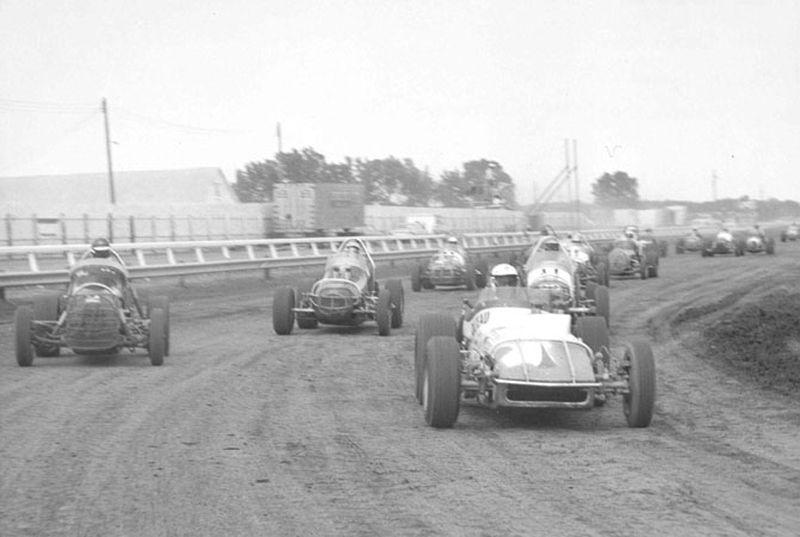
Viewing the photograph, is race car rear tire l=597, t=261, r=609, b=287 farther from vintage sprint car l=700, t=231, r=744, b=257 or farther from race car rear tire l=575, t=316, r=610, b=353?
vintage sprint car l=700, t=231, r=744, b=257

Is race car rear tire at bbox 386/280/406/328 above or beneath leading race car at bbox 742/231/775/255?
above

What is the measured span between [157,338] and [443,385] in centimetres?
623

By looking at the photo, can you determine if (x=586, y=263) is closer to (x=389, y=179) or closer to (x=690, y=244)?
(x=690, y=244)

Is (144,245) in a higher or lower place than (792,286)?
higher

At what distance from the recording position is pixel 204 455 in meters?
9.28

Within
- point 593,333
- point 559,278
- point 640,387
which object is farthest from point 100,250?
point 640,387

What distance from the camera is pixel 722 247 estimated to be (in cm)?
5312

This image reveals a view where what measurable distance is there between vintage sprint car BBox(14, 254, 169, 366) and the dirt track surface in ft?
1.18

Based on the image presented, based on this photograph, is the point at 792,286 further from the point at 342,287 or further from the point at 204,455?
the point at 204,455

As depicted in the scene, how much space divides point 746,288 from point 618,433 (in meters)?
22.1

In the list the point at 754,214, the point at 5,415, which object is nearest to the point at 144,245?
the point at 5,415

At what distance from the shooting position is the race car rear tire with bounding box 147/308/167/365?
15.5 m

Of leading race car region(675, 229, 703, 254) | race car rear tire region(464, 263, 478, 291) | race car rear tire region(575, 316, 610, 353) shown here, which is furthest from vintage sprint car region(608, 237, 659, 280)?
race car rear tire region(575, 316, 610, 353)

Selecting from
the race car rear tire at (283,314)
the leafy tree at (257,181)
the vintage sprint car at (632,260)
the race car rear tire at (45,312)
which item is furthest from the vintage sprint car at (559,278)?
the leafy tree at (257,181)
